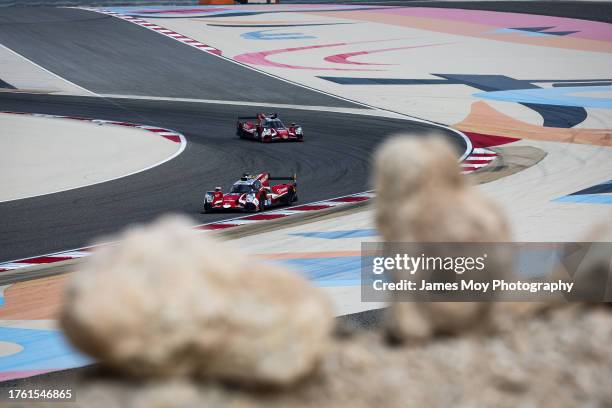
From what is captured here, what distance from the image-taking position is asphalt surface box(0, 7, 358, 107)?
148 ft

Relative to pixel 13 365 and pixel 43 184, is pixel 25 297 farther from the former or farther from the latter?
pixel 43 184

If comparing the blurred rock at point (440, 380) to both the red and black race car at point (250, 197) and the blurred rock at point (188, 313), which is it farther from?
the red and black race car at point (250, 197)

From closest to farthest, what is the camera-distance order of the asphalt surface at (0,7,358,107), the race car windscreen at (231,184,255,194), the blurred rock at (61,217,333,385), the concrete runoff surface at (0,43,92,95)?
the blurred rock at (61,217,333,385), the race car windscreen at (231,184,255,194), the asphalt surface at (0,7,358,107), the concrete runoff surface at (0,43,92,95)

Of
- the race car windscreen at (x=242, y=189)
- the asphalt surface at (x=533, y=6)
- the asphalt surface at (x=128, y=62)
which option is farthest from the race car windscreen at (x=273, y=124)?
the asphalt surface at (x=533, y=6)

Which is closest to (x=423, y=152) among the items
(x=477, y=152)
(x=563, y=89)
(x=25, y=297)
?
(x=25, y=297)

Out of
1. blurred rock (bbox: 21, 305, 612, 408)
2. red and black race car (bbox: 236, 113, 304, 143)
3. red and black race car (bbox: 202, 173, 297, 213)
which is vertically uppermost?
blurred rock (bbox: 21, 305, 612, 408)

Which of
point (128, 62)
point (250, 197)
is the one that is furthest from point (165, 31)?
point (250, 197)

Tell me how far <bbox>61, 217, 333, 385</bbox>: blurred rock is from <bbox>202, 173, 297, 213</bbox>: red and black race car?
18.1 meters

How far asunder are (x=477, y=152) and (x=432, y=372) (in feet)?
86.3

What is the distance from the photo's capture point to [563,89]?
4450 cm

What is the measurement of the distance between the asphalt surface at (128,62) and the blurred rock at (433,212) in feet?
117

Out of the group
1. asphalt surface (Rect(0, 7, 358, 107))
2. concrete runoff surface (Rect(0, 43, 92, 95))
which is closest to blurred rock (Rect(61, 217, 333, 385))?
asphalt surface (Rect(0, 7, 358, 107))

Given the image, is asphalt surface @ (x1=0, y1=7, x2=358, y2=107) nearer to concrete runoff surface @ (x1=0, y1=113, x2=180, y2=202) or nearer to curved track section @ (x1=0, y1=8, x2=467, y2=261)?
curved track section @ (x1=0, y1=8, x2=467, y2=261)

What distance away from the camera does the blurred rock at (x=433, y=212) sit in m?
6.42
